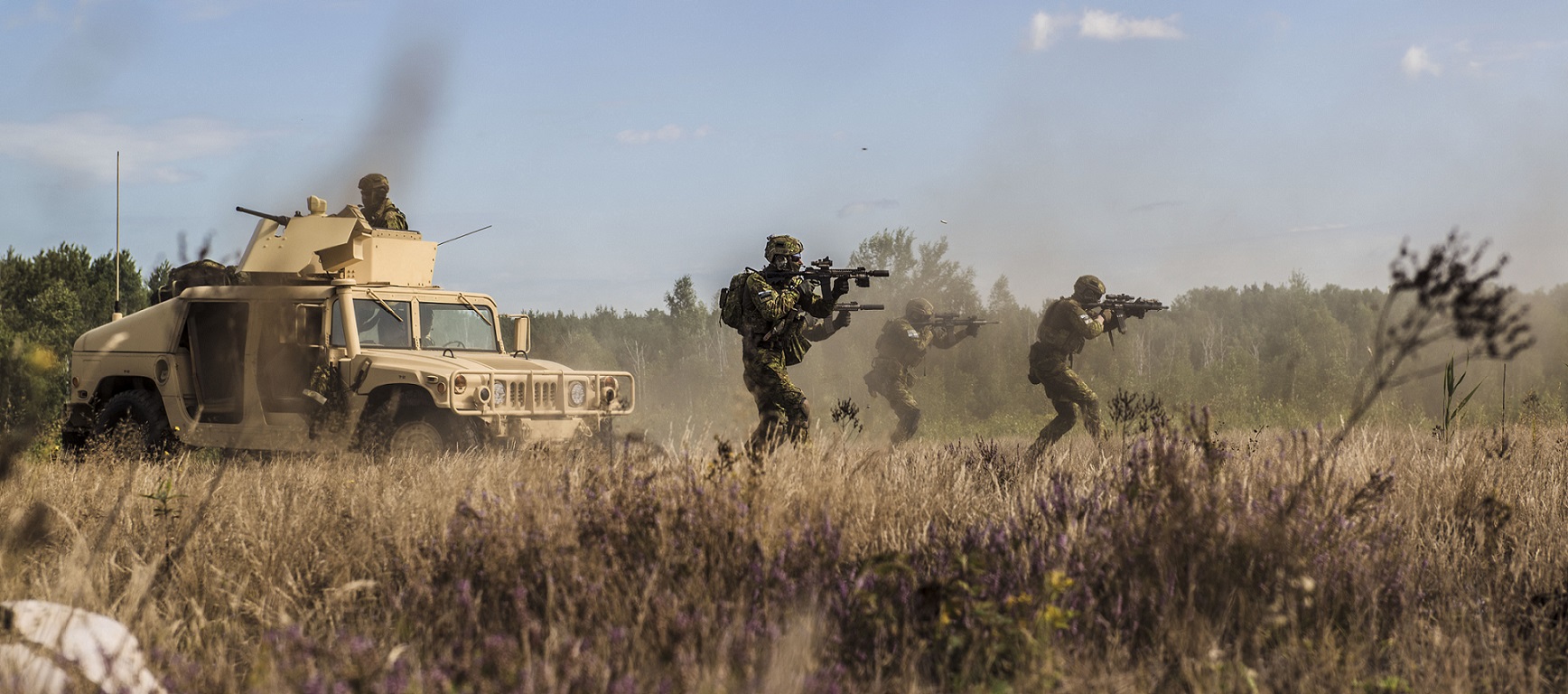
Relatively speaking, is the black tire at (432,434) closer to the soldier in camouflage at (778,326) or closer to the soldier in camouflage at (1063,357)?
the soldier in camouflage at (778,326)

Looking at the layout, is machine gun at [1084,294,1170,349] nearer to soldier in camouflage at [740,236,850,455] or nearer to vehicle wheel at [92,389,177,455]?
soldier in camouflage at [740,236,850,455]

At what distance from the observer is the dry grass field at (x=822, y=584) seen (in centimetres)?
352

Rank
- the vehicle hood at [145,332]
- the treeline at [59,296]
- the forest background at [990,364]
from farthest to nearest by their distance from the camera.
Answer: the treeline at [59,296]
the forest background at [990,364]
the vehicle hood at [145,332]

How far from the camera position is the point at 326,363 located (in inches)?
380

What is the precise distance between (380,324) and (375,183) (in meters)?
1.80

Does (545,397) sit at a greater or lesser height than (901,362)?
lesser

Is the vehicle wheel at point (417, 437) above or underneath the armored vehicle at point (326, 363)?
underneath

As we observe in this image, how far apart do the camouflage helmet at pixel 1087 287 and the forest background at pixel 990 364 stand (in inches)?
146

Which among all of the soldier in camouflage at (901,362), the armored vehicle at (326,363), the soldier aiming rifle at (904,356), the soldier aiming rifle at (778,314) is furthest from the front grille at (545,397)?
the soldier in camouflage at (901,362)

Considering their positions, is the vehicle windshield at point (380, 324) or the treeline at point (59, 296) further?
the treeline at point (59, 296)

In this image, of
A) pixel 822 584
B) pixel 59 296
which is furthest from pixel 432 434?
pixel 59 296

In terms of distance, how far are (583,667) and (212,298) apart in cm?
803

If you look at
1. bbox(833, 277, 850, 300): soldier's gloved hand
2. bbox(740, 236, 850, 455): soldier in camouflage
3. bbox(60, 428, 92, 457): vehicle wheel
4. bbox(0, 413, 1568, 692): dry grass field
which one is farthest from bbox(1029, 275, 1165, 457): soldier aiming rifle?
bbox(60, 428, 92, 457): vehicle wheel

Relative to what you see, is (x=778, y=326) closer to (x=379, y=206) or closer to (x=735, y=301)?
(x=735, y=301)
